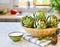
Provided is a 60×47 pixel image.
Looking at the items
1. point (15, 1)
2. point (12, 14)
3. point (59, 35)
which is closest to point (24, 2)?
point (15, 1)

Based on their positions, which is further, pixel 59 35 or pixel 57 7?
pixel 57 7

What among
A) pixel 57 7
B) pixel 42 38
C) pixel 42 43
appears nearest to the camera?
pixel 42 43

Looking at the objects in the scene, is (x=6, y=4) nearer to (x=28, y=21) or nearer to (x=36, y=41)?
(x=28, y=21)

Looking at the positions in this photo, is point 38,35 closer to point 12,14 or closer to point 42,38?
point 42,38

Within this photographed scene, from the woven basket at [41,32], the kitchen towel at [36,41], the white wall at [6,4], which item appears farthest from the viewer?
the white wall at [6,4]

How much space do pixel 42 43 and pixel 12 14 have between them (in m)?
2.06

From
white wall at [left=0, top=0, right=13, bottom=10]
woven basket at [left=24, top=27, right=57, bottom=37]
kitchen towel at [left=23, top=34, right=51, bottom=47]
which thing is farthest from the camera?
white wall at [left=0, top=0, right=13, bottom=10]

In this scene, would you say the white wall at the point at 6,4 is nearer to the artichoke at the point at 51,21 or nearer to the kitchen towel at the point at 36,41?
the kitchen towel at the point at 36,41

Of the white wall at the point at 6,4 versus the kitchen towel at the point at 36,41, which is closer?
the kitchen towel at the point at 36,41

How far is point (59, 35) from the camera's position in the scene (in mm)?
1614

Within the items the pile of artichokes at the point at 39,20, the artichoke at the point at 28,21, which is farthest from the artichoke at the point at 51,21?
the artichoke at the point at 28,21

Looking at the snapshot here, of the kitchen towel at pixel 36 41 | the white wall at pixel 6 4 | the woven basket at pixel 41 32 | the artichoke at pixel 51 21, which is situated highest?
the white wall at pixel 6 4

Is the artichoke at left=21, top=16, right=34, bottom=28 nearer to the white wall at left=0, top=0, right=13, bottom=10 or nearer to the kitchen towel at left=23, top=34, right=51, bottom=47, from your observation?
the kitchen towel at left=23, top=34, right=51, bottom=47

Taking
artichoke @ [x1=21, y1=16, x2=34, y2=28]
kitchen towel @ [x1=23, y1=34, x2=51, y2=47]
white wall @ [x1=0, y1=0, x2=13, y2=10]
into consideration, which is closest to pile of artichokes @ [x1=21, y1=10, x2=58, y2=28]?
artichoke @ [x1=21, y1=16, x2=34, y2=28]
